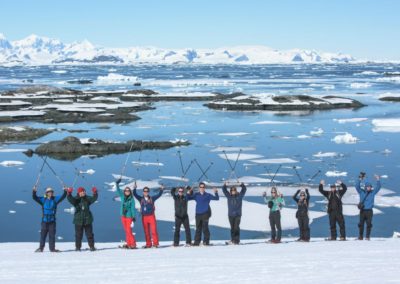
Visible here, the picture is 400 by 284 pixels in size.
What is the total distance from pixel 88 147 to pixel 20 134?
7.03 metres

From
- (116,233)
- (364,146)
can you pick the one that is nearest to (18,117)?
(364,146)

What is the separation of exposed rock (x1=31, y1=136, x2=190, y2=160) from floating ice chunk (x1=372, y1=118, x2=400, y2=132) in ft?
43.7

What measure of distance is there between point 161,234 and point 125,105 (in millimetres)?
39875

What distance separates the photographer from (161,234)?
1570cm

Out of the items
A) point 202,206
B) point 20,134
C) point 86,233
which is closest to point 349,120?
point 20,134

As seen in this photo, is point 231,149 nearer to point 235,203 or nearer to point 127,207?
point 235,203

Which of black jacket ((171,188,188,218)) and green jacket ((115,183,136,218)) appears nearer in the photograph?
green jacket ((115,183,136,218))

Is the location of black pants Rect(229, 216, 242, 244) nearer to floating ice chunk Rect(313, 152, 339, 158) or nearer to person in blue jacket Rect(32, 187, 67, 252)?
person in blue jacket Rect(32, 187, 67, 252)

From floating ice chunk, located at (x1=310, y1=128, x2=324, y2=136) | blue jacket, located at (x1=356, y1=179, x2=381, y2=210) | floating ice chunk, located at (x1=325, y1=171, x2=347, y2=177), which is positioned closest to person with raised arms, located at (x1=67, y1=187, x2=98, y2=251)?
blue jacket, located at (x1=356, y1=179, x2=381, y2=210)

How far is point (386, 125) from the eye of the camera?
38438mm

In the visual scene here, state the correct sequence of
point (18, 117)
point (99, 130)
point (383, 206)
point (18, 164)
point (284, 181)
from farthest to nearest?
point (18, 117) → point (99, 130) → point (18, 164) → point (284, 181) → point (383, 206)

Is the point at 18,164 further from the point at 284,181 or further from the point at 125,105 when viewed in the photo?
the point at 125,105

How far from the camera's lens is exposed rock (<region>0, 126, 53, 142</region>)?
34.4 m

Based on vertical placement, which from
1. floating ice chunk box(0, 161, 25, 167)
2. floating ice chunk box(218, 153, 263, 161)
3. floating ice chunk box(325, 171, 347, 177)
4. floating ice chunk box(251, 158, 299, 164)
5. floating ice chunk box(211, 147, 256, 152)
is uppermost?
floating ice chunk box(325, 171, 347, 177)
